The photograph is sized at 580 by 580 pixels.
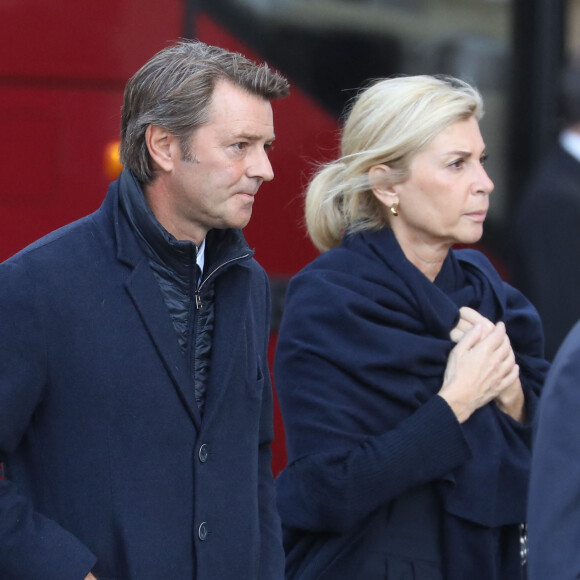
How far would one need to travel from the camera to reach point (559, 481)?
154cm

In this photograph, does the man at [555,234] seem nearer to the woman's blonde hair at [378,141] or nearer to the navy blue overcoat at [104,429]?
the woman's blonde hair at [378,141]

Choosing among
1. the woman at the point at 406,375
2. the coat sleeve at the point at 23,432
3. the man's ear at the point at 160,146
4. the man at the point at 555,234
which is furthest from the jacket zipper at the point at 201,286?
the man at the point at 555,234

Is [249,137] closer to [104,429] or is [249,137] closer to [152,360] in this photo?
[152,360]

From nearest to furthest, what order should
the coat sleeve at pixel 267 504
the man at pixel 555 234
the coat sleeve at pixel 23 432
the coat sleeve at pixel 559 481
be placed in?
the coat sleeve at pixel 559 481, the coat sleeve at pixel 23 432, the coat sleeve at pixel 267 504, the man at pixel 555 234

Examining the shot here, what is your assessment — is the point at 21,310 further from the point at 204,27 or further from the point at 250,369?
the point at 204,27

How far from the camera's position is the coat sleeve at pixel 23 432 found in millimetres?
1857

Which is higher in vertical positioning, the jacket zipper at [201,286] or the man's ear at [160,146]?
the man's ear at [160,146]

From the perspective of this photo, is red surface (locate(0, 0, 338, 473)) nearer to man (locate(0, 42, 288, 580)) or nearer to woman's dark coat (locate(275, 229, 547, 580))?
woman's dark coat (locate(275, 229, 547, 580))

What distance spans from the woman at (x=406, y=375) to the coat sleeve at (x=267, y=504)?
21 centimetres

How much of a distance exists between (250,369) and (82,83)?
153cm

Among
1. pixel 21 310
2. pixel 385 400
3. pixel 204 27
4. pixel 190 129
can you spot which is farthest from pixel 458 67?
pixel 21 310

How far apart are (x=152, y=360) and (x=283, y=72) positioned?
1.72 m

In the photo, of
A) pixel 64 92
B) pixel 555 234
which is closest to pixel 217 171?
pixel 64 92

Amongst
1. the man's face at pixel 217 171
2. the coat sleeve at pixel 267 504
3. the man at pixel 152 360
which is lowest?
the coat sleeve at pixel 267 504
